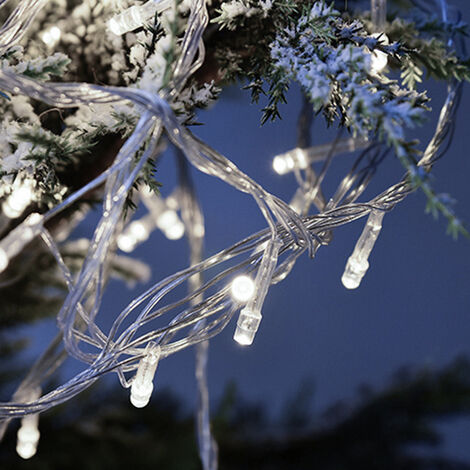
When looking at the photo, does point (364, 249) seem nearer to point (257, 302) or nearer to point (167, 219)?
point (257, 302)

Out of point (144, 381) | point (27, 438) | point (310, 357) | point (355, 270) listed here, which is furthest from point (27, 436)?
point (310, 357)

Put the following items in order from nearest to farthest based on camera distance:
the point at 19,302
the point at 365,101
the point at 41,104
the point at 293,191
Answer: the point at 365,101 → the point at 41,104 → the point at 19,302 → the point at 293,191

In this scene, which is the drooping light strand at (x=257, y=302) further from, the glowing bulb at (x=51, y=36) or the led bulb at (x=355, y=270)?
the glowing bulb at (x=51, y=36)

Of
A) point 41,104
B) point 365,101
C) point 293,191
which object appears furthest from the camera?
point 293,191

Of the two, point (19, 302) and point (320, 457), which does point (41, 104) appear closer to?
point (19, 302)

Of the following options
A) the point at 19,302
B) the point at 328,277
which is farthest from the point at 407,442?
the point at 19,302

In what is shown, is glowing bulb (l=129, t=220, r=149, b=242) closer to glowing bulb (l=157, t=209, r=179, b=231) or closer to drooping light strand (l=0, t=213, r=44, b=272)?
glowing bulb (l=157, t=209, r=179, b=231)

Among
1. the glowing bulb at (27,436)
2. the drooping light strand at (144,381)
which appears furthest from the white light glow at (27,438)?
the drooping light strand at (144,381)
